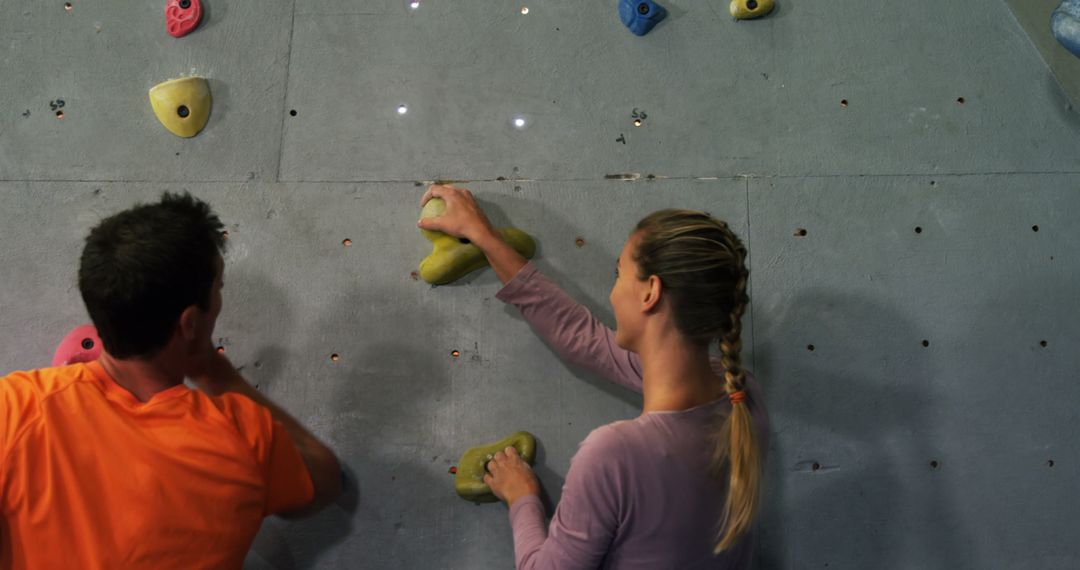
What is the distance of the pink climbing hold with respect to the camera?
4.93ft

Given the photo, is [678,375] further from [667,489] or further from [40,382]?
[40,382]

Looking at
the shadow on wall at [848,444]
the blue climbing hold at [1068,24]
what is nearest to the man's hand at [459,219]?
the shadow on wall at [848,444]

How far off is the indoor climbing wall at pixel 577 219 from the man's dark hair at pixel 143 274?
17.5 inches

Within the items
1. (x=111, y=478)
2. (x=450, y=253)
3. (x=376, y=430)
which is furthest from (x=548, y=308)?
(x=111, y=478)

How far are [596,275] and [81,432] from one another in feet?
3.17

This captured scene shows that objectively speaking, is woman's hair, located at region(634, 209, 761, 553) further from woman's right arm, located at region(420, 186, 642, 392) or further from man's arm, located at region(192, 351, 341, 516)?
man's arm, located at region(192, 351, 341, 516)

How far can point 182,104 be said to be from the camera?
162 cm

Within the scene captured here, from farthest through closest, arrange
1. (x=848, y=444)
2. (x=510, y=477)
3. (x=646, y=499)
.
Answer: (x=848, y=444) < (x=510, y=477) < (x=646, y=499)

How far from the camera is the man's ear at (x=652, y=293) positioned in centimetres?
116

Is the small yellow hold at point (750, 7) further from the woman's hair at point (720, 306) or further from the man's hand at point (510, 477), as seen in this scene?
the man's hand at point (510, 477)

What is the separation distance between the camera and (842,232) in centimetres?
167

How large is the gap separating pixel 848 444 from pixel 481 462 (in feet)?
2.52

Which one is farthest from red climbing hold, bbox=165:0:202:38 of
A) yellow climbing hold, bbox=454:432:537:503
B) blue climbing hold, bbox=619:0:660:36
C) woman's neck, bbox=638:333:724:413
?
woman's neck, bbox=638:333:724:413

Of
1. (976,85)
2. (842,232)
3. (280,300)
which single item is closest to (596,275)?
(842,232)
